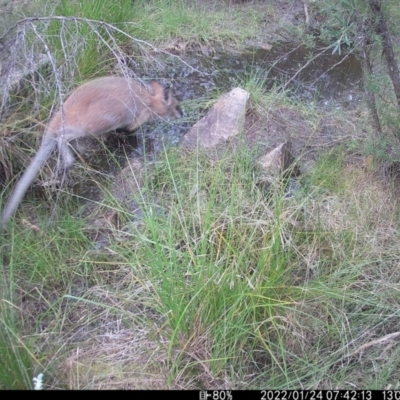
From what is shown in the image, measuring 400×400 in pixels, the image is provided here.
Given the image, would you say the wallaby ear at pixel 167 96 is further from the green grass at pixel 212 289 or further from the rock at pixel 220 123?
the green grass at pixel 212 289

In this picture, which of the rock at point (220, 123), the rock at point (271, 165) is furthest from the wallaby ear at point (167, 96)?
the rock at point (271, 165)

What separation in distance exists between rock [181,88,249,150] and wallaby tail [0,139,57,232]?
100cm

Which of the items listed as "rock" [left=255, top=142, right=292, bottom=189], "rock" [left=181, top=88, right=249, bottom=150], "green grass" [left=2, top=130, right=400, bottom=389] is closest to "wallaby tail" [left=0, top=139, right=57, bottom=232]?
"green grass" [left=2, top=130, right=400, bottom=389]

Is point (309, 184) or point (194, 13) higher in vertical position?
point (194, 13)

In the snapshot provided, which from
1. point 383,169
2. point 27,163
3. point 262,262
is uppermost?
point 27,163

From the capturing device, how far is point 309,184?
3266mm

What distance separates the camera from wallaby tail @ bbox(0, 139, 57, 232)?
282cm

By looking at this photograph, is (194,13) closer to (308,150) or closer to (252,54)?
(252,54)

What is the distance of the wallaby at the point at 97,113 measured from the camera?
3176 millimetres

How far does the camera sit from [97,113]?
3561 mm

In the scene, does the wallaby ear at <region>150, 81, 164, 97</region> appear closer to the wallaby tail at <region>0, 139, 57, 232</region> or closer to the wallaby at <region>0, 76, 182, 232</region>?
the wallaby at <region>0, 76, 182, 232</region>

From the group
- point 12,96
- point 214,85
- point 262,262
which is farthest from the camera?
point 214,85

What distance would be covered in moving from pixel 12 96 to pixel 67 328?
1.70m

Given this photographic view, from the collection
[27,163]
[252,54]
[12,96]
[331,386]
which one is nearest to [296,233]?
[331,386]
